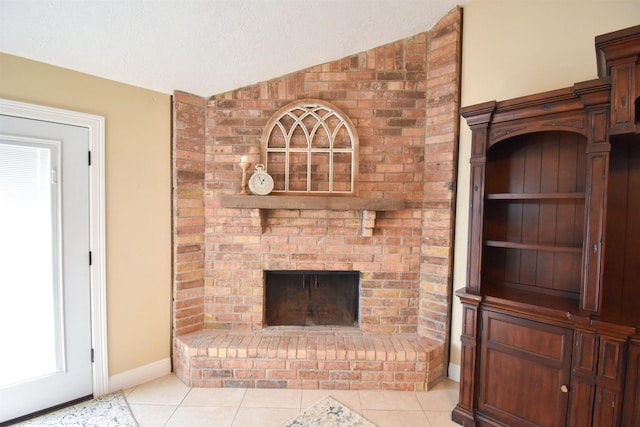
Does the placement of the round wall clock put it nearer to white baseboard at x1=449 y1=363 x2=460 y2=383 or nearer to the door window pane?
the door window pane

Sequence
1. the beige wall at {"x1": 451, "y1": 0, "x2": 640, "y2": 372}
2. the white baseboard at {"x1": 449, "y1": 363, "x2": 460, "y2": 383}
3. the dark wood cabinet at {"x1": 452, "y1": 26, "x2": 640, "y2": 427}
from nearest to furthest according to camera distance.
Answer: the dark wood cabinet at {"x1": 452, "y1": 26, "x2": 640, "y2": 427}
the beige wall at {"x1": 451, "y1": 0, "x2": 640, "y2": 372}
the white baseboard at {"x1": 449, "y1": 363, "x2": 460, "y2": 383}

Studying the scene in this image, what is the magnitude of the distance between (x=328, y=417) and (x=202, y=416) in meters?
0.84

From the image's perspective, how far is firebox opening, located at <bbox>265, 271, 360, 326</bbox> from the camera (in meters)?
2.42

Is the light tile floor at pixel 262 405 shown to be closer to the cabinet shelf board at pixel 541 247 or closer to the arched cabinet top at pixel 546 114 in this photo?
the cabinet shelf board at pixel 541 247

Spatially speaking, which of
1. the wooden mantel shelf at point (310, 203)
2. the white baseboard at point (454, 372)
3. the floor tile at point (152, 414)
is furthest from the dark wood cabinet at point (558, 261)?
the floor tile at point (152, 414)

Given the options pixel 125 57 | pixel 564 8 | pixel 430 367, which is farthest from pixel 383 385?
pixel 125 57

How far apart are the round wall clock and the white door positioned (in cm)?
113

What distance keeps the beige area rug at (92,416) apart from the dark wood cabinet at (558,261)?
7.19 feet

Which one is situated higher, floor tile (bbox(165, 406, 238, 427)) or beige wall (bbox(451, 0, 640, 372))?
beige wall (bbox(451, 0, 640, 372))

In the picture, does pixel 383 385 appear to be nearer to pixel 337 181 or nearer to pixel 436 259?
pixel 436 259

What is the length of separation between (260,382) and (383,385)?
939 millimetres

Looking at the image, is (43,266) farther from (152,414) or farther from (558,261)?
(558,261)

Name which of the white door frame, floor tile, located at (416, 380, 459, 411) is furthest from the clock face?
floor tile, located at (416, 380, 459, 411)

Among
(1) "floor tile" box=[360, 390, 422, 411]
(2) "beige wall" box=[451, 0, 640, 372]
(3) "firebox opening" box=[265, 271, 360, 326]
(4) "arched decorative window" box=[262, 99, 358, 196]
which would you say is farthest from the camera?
(3) "firebox opening" box=[265, 271, 360, 326]
